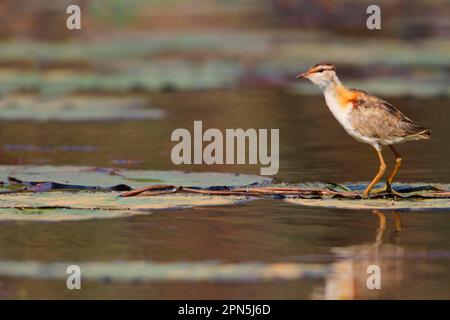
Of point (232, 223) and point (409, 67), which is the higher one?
point (409, 67)

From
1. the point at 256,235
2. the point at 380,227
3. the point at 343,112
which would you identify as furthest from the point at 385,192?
the point at 256,235

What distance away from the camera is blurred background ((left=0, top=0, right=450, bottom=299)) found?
32.1 feet

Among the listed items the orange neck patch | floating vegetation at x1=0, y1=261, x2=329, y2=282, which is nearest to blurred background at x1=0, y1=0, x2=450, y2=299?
floating vegetation at x1=0, y1=261, x2=329, y2=282

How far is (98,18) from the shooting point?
108 ft

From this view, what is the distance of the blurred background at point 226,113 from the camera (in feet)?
32.1

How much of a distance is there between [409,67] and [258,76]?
8.90 ft

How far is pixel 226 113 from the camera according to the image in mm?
18594

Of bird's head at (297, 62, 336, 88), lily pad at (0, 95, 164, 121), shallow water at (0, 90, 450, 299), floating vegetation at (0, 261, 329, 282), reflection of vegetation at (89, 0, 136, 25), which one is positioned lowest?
floating vegetation at (0, 261, 329, 282)

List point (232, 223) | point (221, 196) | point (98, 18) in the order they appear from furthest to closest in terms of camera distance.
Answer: point (98, 18) < point (221, 196) < point (232, 223)

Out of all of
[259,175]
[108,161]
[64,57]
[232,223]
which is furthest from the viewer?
[64,57]

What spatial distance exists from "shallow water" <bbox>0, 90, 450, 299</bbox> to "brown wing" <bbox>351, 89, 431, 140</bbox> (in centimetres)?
92

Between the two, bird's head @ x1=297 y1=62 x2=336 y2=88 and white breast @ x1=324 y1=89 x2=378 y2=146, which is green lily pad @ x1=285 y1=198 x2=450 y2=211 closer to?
white breast @ x1=324 y1=89 x2=378 y2=146
